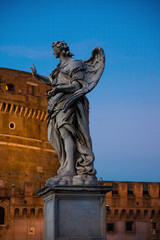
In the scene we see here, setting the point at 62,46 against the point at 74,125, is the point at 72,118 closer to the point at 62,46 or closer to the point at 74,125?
the point at 74,125

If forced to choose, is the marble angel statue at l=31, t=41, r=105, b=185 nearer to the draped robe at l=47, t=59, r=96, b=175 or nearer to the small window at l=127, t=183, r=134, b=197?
the draped robe at l=47, t=59, r=96, b=175

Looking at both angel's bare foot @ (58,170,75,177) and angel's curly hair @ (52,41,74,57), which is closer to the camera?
→ angel's bare foot @ (58,170,75,177)

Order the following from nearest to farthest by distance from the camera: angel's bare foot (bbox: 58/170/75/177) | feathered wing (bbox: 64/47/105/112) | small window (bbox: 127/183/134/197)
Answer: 1. angel's bare foot (bbox: 58/170/75/177)
2. feathered wing (bbox: 64/47/105/112)
3. small window (bbox: 127/183/134/197)

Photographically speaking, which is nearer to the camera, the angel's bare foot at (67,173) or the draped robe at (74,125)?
the angel's bare foot at (67,173)

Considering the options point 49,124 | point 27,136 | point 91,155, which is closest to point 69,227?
point 91,155

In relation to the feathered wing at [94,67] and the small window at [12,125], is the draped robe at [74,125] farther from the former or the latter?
the small window at [12,125]

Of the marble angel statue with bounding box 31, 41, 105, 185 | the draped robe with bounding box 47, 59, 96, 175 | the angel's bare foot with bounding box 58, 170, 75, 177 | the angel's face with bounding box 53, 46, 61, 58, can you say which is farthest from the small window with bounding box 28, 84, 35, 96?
the angel's bare foot with bounding box 58, 170, 75, 177

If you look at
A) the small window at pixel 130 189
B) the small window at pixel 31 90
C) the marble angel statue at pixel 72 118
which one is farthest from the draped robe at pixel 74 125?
the small window at pixel 31 90

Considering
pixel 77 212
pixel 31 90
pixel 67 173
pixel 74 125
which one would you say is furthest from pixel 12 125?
pixel 77 212

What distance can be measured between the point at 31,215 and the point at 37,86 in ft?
39.7

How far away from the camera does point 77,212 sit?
16.8 feet

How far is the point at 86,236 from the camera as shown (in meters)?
5.07

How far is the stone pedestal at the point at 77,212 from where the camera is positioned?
199 inches

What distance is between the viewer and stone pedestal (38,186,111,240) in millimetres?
5055
